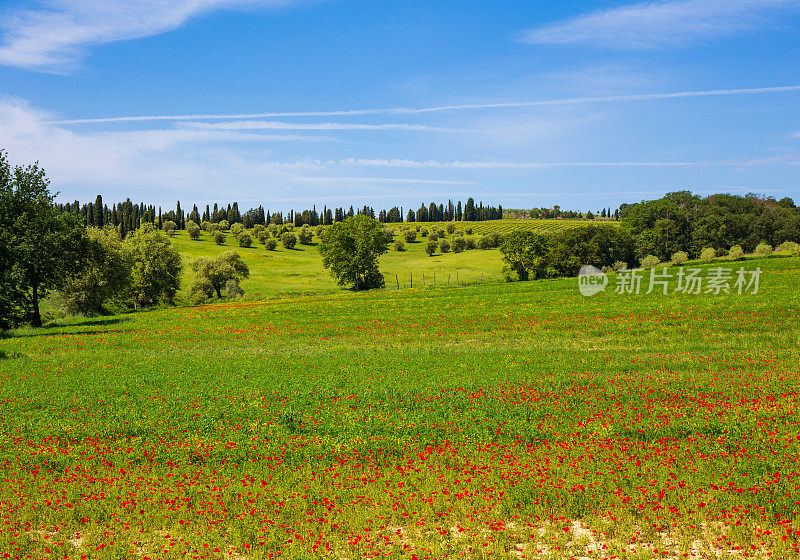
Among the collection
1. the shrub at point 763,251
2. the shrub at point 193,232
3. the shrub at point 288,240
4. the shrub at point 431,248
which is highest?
the shrub at point 193,232

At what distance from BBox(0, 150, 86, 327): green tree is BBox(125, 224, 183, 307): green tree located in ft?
92.4

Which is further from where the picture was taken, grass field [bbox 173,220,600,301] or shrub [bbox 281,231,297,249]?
shrub [bbox 281,231,297,249]

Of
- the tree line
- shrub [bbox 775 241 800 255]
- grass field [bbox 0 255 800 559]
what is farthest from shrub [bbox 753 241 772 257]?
grass field [bbox 0 255 800 559]

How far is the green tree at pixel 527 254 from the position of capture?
299ft

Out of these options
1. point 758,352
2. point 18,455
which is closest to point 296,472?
point 18,455

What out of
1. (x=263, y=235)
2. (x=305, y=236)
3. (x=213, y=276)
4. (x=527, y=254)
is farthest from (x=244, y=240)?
(x=527, y=254)

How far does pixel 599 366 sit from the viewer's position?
2241 centimetres

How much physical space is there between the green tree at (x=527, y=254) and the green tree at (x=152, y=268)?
55.3 metres

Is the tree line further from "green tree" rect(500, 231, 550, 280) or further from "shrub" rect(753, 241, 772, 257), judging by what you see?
"shrub" rect(753, 241, 772, 257)

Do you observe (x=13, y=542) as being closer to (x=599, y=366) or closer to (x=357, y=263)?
(x=599, y=366)

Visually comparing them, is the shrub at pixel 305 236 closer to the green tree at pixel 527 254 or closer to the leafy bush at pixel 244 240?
the leafy bush at pixel 244 240

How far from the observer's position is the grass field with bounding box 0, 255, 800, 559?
9250mm

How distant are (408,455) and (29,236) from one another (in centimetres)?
4272

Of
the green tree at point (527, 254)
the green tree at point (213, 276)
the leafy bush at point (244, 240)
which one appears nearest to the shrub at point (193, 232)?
the leafy bush at point (244, 240)
